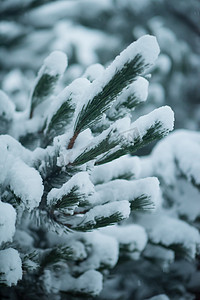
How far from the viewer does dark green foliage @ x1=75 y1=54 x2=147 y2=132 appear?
1.00 m

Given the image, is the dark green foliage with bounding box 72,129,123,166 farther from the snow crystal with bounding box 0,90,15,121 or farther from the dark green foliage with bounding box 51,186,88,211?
the snow crystal with bounding box 0,90,15,121

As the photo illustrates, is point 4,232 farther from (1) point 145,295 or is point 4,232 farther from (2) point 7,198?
(1) point 145,295

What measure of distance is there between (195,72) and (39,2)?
121 inches

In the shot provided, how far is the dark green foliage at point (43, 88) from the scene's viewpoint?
5.05 feet

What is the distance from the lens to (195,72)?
495 centimetres

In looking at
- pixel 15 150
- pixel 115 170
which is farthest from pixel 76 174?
pixel 115 170

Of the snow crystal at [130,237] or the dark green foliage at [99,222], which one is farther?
the snow crystal at [130,237]

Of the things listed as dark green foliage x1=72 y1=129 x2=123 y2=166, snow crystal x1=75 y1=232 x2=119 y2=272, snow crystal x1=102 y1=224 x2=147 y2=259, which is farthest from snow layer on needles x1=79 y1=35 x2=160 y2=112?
snow crystal x1=102 y1=224 x2=147 y2=259

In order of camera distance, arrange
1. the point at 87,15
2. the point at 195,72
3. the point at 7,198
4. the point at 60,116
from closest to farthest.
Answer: the point at 7,198
the point at 60,116
the point at 87,15
the point at 195,72

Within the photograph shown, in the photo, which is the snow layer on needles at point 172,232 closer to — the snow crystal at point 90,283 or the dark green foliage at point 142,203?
the snow crystal at point 90,283

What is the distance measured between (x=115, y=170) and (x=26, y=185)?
0.64 m

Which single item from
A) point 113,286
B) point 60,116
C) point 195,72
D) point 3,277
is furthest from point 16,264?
point 195,72

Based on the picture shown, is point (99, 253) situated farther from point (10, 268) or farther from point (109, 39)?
point (109, 39)

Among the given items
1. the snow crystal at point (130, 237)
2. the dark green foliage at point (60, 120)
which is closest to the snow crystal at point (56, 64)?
the dark green foliage at point (60, 120)
